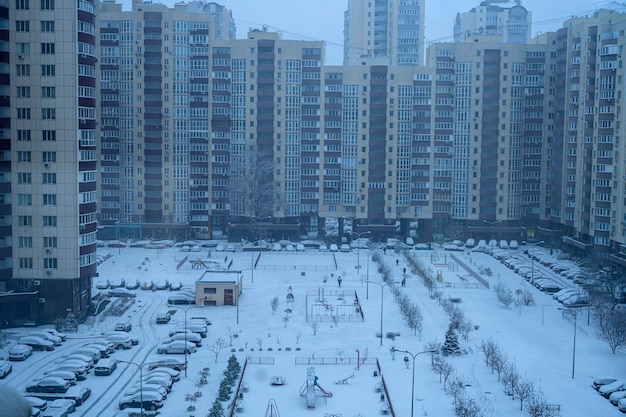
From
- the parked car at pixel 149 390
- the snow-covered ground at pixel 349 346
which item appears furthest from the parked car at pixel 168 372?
the parked car at pixel 149 390

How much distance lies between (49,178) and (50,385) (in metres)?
5.52

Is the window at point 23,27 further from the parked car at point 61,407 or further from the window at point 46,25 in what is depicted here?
the parked car at point 61,407

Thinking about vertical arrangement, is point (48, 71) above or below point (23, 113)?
above

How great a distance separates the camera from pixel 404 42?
4744 cm

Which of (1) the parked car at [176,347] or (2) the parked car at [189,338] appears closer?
(1) the parked car at [176,347]

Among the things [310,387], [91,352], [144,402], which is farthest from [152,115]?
[310,387]

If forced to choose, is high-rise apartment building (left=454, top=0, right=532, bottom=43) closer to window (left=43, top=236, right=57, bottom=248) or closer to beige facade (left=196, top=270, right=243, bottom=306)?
beige facade (left=196, top=270, right=243, bottom=306)

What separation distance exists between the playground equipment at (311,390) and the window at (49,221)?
700 centimetres

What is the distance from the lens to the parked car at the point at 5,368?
13148 mm

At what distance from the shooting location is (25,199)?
54.0 feet

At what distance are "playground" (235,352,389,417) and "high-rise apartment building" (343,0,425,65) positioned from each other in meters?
35.3

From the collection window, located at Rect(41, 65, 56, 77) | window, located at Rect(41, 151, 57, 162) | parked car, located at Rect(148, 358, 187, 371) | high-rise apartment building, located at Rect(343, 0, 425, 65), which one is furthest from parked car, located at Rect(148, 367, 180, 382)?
high-rise apartment building, located at Rect(343, 0, 425, 65)

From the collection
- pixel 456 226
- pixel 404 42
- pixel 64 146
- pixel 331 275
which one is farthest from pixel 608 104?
pixel 404 42

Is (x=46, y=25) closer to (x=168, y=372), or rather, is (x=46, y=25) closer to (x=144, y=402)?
(x=168, y=372)
